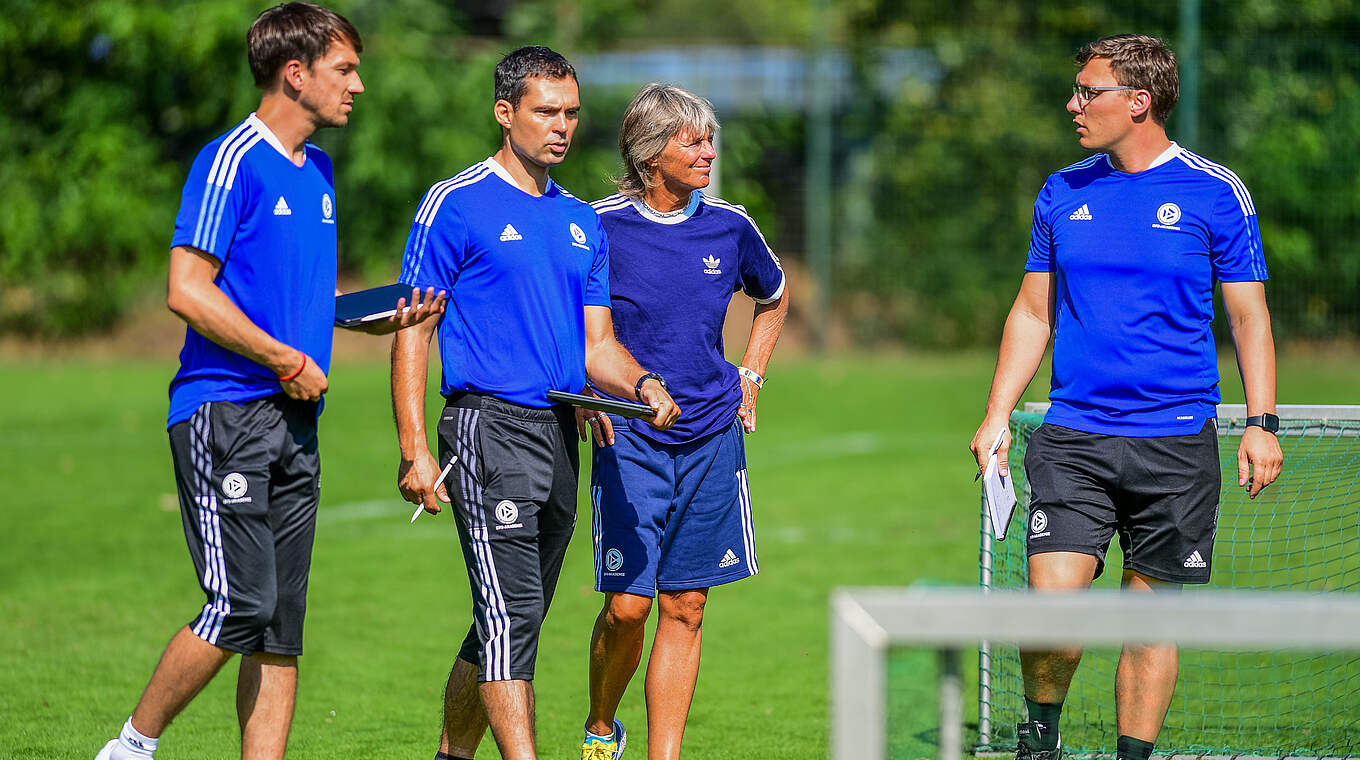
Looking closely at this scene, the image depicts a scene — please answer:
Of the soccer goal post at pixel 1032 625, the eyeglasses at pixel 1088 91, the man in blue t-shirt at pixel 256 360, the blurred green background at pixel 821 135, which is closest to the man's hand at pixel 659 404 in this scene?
the man in blue t-shirt at pixel 256 360

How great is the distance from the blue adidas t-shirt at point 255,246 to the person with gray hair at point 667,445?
3.69ft

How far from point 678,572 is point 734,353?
1536cm

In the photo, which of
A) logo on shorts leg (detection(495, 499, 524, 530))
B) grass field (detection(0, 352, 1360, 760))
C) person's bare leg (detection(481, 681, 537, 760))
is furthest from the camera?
grass field (detection(0, 352, 1360, 760))

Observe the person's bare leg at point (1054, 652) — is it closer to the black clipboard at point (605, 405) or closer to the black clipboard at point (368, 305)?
the black clipboard at point (605, 405)

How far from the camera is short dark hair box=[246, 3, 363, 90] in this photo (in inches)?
163

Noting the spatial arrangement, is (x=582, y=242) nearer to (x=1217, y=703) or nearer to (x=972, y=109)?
(x=1217, y=703)

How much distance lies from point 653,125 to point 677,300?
59 cm

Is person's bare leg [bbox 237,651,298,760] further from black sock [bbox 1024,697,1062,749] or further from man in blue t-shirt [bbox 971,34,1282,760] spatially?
black sock [bbox 1024,697,1062,749]

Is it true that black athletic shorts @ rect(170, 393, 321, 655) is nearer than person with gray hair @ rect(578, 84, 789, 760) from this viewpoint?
Yes

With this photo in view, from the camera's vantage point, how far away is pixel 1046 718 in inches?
197

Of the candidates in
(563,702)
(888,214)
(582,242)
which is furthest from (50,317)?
(582,242)

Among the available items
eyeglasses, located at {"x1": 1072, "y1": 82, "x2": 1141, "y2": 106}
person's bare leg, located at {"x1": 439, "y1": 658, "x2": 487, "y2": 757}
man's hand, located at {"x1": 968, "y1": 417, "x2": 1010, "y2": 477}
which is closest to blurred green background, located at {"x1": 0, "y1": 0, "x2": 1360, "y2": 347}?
eyeglasses, located at {"x1": 1072, "y1": 82, "x2": 1141, "y2": 106}

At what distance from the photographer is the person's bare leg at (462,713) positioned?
15.4 ft

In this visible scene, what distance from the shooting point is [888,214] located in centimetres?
2094
